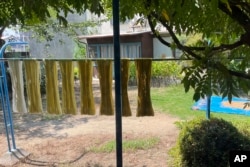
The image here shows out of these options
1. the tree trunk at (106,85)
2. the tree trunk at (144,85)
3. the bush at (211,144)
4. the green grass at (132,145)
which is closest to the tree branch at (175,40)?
the tree trunk at (144,85)

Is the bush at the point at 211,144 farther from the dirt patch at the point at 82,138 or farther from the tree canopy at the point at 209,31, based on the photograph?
the tree canopy at the point at 209,31

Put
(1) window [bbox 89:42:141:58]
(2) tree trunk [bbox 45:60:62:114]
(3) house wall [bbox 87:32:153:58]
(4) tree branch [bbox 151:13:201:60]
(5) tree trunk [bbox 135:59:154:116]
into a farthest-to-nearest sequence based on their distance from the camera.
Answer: (1) window [bbox 89:42:141:58], (3) house wall [bbox 87:32:153:58], (2) tree trunk [bbox 45:60:62:114], (5) tree trunk [bbox 135:59:154:116], (4) tree branch [bbox 151:13:201:60]

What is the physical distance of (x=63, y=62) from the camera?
3182mm

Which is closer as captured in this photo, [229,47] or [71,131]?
[229,47]

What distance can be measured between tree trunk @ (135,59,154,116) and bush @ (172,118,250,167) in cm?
62

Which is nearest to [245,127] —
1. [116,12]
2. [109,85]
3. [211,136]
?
[211,136]

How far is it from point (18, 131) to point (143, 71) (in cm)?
387

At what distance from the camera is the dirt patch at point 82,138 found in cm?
402

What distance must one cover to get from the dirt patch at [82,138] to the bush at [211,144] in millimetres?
722

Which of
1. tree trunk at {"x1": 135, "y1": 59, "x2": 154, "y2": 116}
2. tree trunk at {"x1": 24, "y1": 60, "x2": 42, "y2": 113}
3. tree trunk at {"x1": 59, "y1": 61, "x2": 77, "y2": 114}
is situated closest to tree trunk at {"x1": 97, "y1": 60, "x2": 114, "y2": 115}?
tree trunk at {"x1": 135, "y1": 59, "x2": 154, "y2": 116}

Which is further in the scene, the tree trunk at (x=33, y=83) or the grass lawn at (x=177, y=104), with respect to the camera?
the grass lawn at (x=177, y=104)

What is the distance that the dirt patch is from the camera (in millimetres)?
4016

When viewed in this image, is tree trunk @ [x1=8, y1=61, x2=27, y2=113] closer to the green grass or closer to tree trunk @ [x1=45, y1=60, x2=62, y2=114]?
tree trunk @ [x1=45, y1=60, x2=62, y2=114]

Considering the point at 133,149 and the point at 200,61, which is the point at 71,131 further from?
the point at 200,61
